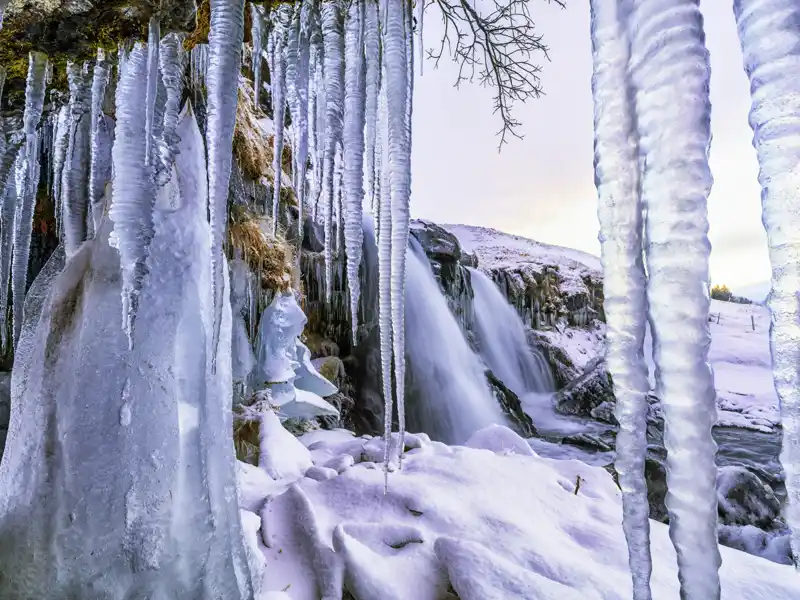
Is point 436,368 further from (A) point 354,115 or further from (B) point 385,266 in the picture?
(A) point 354,115

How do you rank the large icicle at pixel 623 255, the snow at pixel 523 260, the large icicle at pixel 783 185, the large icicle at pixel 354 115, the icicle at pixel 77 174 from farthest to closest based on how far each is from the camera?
the snow at pixel 523 260
the icicle at pixel 77 174
the large icicle at pixel 354 115
the large icicle at pixel 623 255
the large icicle at pixel 783 185

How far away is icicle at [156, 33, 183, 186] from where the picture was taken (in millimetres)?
1782

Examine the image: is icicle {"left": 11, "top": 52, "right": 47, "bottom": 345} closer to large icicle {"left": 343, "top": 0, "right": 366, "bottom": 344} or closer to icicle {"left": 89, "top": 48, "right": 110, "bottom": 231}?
icicle {"left": 89, "top": 48, "right": 110, "bottom": 231}

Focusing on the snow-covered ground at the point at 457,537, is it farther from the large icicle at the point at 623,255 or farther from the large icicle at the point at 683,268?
the large icicle at the point at 683,268

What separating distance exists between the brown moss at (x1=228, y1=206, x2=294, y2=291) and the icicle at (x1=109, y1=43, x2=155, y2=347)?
3.75 metres

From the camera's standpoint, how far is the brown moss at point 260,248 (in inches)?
218

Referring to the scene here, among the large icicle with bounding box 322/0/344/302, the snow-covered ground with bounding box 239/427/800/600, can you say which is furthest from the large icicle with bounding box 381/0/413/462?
the snow-covered ground with bounding box 239/427/800/600

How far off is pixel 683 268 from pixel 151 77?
2099mm

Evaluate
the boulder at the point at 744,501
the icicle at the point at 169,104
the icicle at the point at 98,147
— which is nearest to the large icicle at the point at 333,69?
the icicle at the point at 169,104

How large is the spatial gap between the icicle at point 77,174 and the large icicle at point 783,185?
112 inches

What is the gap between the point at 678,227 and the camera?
0.76 meters

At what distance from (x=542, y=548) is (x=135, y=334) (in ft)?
7.81

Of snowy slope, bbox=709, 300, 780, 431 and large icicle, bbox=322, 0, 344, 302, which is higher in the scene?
large icicle, bbox=322, 0, 344, 302

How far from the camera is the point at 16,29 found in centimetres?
167
